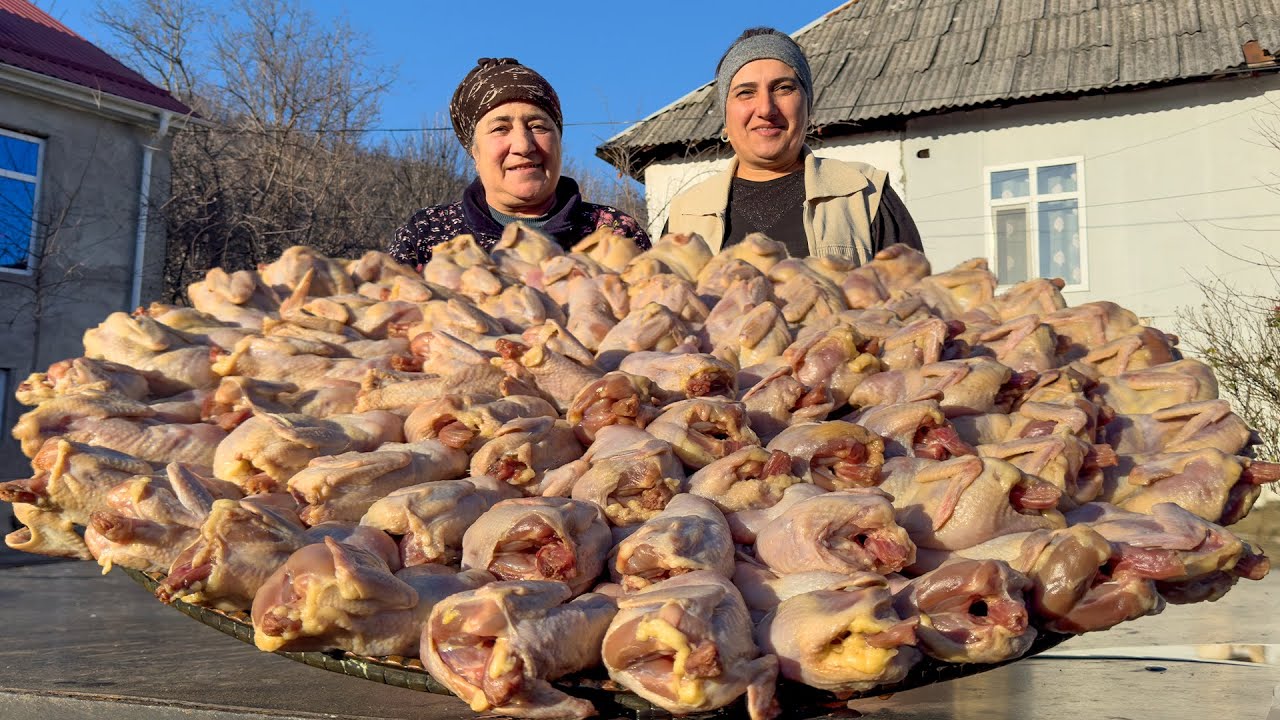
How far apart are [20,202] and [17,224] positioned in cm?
30

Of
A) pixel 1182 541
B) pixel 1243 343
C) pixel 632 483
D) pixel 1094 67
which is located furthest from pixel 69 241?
pixel 1182 541

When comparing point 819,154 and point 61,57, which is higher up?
point 61,57

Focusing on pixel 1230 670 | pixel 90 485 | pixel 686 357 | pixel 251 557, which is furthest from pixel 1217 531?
pixel 1230 670

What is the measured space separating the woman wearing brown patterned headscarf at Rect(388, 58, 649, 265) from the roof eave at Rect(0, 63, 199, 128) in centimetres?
1110

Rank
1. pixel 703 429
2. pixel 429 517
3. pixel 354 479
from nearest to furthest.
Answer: pixel 429 517 < pixel 354 479 < pixel 703 429

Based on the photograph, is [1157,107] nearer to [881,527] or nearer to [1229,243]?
[1229,243]

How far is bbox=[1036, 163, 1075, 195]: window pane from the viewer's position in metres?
13.0

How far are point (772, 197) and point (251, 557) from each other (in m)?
2.94

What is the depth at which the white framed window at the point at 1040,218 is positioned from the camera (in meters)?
12.9

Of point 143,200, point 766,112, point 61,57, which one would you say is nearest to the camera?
point 766,112

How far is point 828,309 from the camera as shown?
260cm

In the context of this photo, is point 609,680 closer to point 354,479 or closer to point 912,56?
point 354,479

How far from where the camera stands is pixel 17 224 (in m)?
13.8

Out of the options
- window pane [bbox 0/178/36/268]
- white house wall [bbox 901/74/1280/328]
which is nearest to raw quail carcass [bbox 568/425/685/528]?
white house wall [bbox 901/74/1280/328]
